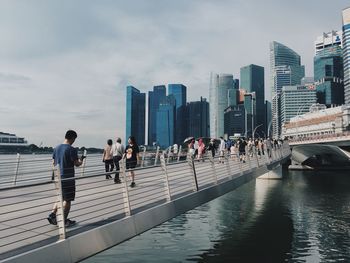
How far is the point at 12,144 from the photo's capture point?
1925 inches

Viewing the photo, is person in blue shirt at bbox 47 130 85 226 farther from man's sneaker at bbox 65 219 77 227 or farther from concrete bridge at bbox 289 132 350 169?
concrete bridge at bbox 289 132 350 169

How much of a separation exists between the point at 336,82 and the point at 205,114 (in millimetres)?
64757

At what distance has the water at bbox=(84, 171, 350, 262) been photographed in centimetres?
1221

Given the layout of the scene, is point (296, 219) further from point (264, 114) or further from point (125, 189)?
point (264, 114)

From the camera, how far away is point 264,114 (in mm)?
144000

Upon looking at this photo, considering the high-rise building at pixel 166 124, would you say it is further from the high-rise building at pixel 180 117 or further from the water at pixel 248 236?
the water at pixel 248 236

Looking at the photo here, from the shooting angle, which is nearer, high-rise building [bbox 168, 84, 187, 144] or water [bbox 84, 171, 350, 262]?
water [bbox 84, 171, 350, 262]

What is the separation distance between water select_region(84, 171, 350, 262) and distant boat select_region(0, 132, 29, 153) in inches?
1275

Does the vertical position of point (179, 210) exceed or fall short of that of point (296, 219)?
it exceeds it

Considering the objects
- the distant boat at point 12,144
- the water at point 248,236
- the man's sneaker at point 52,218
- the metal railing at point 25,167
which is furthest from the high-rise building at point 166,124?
the man's sneaker at point 52,218

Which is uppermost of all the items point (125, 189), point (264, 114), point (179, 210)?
point (264, 114)

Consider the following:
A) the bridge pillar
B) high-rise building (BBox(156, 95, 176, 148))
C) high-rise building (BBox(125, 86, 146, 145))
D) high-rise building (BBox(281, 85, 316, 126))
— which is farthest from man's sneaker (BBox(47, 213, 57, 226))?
high-rise building (BBox(125, 86, 146, 145))

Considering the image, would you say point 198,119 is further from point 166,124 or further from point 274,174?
point 274,174

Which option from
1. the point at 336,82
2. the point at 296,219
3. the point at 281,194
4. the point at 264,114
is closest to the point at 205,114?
the point at 264,114
